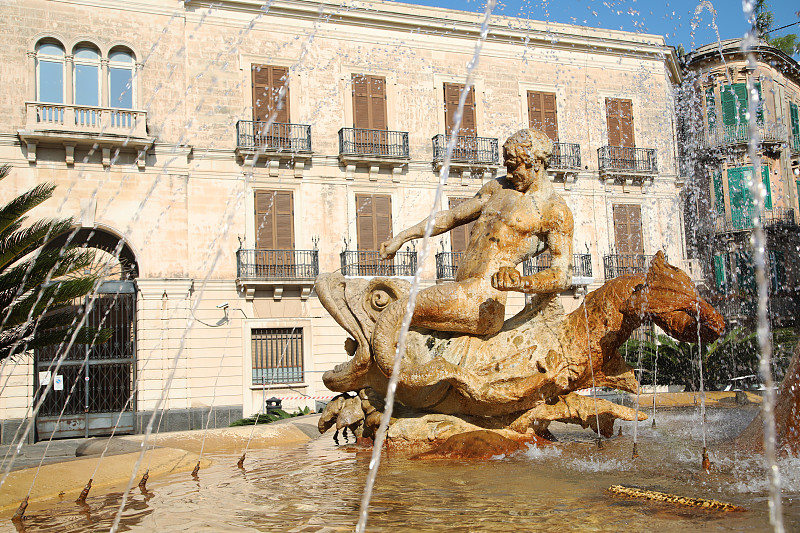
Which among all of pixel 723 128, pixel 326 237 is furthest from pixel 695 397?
pixel 723 128

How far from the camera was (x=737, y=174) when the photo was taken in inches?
1029

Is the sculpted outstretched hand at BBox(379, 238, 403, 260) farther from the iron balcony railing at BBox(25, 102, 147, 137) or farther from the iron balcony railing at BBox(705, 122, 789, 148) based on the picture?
the iron balcony railing at BBox(705, 122, 789, 148)

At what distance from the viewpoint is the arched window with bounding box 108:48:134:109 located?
59.1ft

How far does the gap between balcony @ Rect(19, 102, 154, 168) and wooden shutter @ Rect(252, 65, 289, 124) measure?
3.07 meters

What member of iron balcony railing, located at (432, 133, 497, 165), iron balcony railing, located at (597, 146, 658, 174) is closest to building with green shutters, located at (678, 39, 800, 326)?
iron balcony railing, located at (597, 146, 658, 174)

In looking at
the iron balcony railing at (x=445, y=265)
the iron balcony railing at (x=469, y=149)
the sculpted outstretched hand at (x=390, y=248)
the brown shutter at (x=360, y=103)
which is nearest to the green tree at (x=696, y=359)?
the iron balcony railing at (x=445, y=265)

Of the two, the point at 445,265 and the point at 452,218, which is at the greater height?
the point at 445,265

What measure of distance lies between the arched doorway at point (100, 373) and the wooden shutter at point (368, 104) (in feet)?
24.2

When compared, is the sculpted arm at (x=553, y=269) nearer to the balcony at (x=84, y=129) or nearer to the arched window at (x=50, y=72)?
the balcony at (x=84, y=129)

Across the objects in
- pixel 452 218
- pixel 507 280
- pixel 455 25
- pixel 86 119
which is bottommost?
pixel 507 280

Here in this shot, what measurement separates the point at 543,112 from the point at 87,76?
13.2m

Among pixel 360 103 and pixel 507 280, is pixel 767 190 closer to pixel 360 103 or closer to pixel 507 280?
pixel 360 103

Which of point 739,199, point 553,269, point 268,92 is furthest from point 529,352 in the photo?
point 739,199

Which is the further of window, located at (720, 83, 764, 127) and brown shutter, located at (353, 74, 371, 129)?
window, located at (720, 83, 764, 127)
